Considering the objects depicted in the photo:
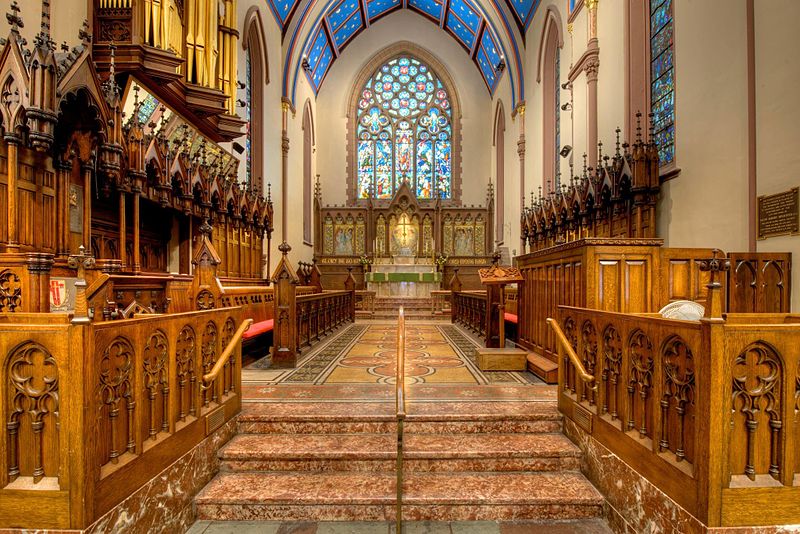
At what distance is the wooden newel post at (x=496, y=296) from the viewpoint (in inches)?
230

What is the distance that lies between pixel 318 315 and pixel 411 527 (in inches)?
201

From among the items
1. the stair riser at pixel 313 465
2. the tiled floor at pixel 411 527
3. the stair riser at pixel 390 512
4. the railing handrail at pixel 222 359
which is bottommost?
the tiled floor at pixel 411 527

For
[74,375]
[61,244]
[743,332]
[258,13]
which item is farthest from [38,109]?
[258,13]

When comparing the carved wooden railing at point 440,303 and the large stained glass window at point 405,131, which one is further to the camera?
the large stained glass window at point 405,131

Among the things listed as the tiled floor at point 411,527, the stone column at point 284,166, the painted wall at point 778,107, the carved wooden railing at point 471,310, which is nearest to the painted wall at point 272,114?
the stone column at point 284,166

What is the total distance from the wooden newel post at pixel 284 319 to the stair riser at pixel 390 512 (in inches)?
105

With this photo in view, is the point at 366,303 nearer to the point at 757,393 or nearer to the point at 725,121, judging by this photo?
the point at 725,121

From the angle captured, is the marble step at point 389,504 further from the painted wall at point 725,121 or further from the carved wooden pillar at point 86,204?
the carved wooden pillar at point 86,204

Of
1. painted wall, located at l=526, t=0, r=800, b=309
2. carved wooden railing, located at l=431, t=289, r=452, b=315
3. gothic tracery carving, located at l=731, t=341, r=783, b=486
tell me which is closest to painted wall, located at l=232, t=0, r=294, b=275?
carved wooden railing, located at l=431, t=289, r=452, b=315

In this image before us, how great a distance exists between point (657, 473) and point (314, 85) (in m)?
19.4

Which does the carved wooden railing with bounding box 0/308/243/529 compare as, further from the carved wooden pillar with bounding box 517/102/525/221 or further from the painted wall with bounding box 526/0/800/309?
the carved wooden pillar with bounding box 517/102/525/221

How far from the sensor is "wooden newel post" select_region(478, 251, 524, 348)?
5844mm

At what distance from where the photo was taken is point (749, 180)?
466cm

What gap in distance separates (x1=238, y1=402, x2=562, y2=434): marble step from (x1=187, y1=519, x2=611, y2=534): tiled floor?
0.77 meters
